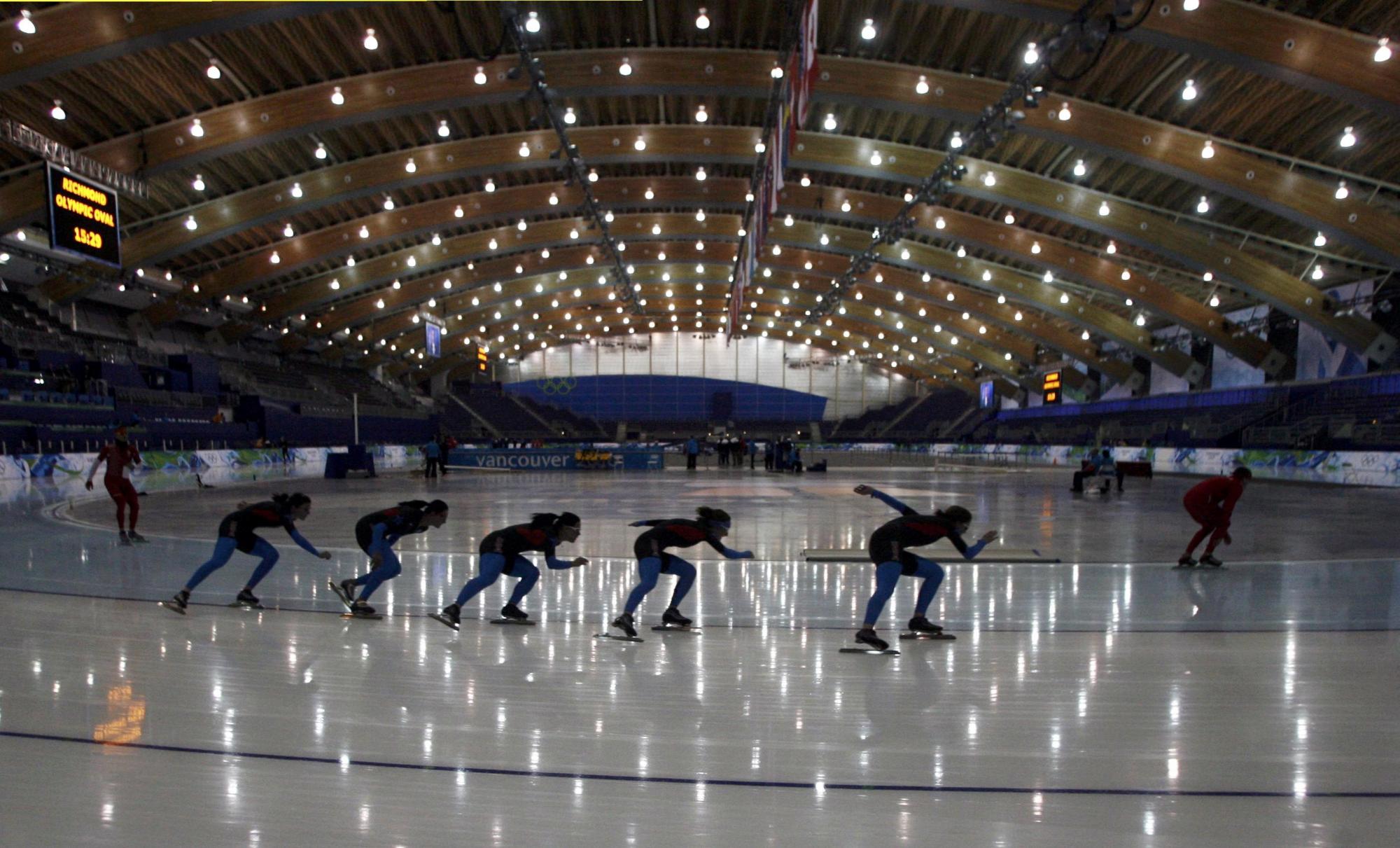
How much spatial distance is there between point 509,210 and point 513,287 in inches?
591

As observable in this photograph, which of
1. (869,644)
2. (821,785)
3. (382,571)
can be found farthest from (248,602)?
(821,785)

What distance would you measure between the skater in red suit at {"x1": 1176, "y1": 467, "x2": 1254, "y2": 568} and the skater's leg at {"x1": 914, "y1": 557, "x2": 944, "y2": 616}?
12.0 feet

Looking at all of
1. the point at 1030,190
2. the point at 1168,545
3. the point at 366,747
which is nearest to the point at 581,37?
the point at 1030,190

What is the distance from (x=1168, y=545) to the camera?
955cm

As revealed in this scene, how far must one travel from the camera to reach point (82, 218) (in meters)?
17.1

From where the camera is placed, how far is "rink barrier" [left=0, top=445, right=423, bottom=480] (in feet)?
63.4

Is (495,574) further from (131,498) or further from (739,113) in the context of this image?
(739,113)

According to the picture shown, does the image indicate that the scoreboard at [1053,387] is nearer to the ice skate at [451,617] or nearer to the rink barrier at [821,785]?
the ice skate at [451,617]

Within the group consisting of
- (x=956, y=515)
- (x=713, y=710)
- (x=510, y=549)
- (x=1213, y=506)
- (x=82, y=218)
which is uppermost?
(x=82, y=218)

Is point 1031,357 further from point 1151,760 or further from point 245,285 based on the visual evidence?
point 1151,760

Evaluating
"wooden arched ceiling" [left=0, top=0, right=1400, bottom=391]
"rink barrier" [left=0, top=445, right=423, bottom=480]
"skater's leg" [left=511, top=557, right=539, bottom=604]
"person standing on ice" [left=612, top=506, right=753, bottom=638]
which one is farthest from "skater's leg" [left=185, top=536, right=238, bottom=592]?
"wooden arched ceiling" [left=0, top=0, right=1400, bottom=391]

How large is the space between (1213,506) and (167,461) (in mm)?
25107

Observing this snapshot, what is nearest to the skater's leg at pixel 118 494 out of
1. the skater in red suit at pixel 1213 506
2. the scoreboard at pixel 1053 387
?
the skater in red suit at pixel 1213 506

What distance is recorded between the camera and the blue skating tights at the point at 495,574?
5.41 meters
